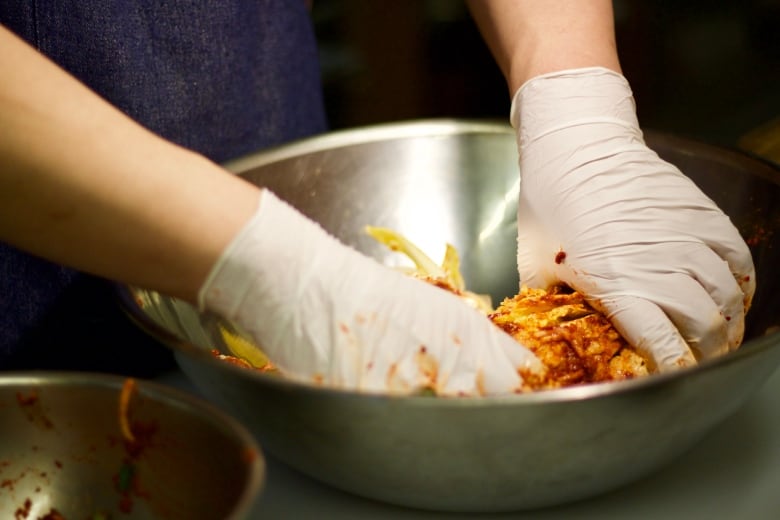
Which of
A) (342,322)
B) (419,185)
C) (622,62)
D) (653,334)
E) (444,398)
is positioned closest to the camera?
(444,398)

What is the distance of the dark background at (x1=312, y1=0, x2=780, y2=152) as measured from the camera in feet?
6.80

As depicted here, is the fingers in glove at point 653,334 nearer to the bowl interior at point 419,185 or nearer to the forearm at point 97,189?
the bowl interior at point 419,185

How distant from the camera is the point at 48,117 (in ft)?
2.34

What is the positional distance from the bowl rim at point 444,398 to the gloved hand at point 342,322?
2.4 inches

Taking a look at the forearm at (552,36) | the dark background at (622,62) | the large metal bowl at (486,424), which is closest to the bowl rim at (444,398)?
the large metal bowl at (486,424)

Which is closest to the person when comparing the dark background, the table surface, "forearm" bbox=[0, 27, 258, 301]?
"forearm" bbox=[0, 27, 258, 301]

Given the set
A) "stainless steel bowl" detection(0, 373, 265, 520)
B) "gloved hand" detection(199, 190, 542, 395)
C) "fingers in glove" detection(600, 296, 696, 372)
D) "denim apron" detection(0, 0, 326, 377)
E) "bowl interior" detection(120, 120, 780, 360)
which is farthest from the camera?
"bowl interior" detection(120, 120, 780, 360)

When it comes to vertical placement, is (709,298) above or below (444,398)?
above

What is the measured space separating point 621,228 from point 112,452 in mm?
588

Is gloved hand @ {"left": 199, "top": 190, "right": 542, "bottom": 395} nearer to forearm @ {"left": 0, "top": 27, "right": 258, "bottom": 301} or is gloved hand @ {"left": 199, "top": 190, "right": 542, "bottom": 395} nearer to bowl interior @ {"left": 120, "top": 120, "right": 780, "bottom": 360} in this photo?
forearm @ {"left": 0, "top": 27, "right": 258, "bottom": 301}

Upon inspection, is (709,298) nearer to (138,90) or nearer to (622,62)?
(138,90)

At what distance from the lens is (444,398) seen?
0.66 m

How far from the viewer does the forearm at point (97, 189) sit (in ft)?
2.33

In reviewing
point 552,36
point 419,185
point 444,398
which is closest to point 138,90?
point 419,185
